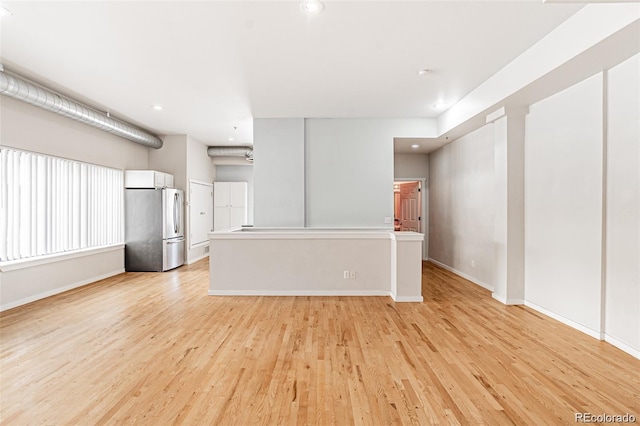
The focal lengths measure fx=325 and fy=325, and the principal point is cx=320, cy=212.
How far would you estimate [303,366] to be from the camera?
2732 mm

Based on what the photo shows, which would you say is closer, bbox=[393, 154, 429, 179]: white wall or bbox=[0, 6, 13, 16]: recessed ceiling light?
bbox=[0, 6, 13, 16]: recessed ceiling light

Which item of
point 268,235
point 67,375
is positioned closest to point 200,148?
point 268,235

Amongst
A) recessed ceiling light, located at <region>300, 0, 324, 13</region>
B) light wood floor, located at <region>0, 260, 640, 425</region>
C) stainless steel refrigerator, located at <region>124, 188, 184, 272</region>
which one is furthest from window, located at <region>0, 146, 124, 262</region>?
recessed ceiling light, located at <region>300, 0, 324, 13</region>

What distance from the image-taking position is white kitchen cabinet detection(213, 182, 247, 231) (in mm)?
9562

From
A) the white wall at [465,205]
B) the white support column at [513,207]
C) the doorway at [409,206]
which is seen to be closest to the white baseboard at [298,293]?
the white support column at [513,207]

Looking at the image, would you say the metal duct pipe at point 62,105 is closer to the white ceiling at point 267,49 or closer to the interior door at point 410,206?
the white ceiling at point 267,49

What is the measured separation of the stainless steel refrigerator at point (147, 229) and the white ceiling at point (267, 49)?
81.0 inches

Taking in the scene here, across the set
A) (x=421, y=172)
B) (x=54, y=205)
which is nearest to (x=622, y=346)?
(x=421, y=172)

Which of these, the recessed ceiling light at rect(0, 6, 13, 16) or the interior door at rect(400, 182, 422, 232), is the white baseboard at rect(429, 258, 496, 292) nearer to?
the interior door at rect(400, 182, 422, 232)

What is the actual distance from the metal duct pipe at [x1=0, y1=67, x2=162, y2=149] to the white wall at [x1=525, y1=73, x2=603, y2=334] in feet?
21.2

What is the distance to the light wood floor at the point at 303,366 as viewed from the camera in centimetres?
213

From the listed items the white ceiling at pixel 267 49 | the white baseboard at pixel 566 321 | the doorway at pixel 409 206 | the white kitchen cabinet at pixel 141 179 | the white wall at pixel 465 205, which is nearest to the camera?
the white ceiling at pixel 267 49

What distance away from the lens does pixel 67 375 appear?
2.60m

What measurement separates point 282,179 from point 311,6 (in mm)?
3651
